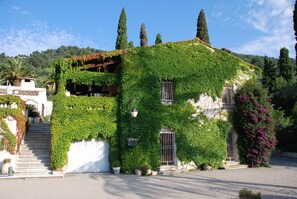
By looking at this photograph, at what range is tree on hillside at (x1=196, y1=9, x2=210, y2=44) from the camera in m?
33.6

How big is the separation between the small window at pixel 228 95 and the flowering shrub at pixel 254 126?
542 mm

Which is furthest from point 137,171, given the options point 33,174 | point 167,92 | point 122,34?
point 122,34

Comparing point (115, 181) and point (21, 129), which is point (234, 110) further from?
point (21, 129)

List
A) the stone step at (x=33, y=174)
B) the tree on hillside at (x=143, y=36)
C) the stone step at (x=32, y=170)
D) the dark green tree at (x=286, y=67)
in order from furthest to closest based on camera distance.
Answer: the tree on hillside at (x=143, y=36) < the dark green tree at (x=286, y=67) < the stone step at (x=32, y=170) < the stone step at (x=33, y=174)

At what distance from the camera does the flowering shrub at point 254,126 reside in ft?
56.9

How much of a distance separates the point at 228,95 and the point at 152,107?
5.66 m

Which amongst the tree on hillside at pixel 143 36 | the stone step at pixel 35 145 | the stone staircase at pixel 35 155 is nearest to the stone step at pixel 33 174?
the stone staircase at pixel 35 155

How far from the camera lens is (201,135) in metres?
17.1

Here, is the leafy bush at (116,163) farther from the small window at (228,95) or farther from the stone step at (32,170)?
the small window at (228,95)

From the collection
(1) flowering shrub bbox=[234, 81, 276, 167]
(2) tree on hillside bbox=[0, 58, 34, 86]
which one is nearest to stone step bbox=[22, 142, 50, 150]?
(1) flowering shrub bbox=[234, 81, 276, 167]

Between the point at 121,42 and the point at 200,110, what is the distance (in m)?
24.2

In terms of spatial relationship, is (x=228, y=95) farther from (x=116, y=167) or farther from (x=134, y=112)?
(x=116, y=167)

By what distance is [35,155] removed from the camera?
16203 mm

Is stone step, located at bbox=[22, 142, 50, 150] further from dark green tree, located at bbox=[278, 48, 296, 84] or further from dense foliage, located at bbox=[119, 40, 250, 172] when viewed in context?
dark green tree, located at bbox=[278, 48, 296, 84]
